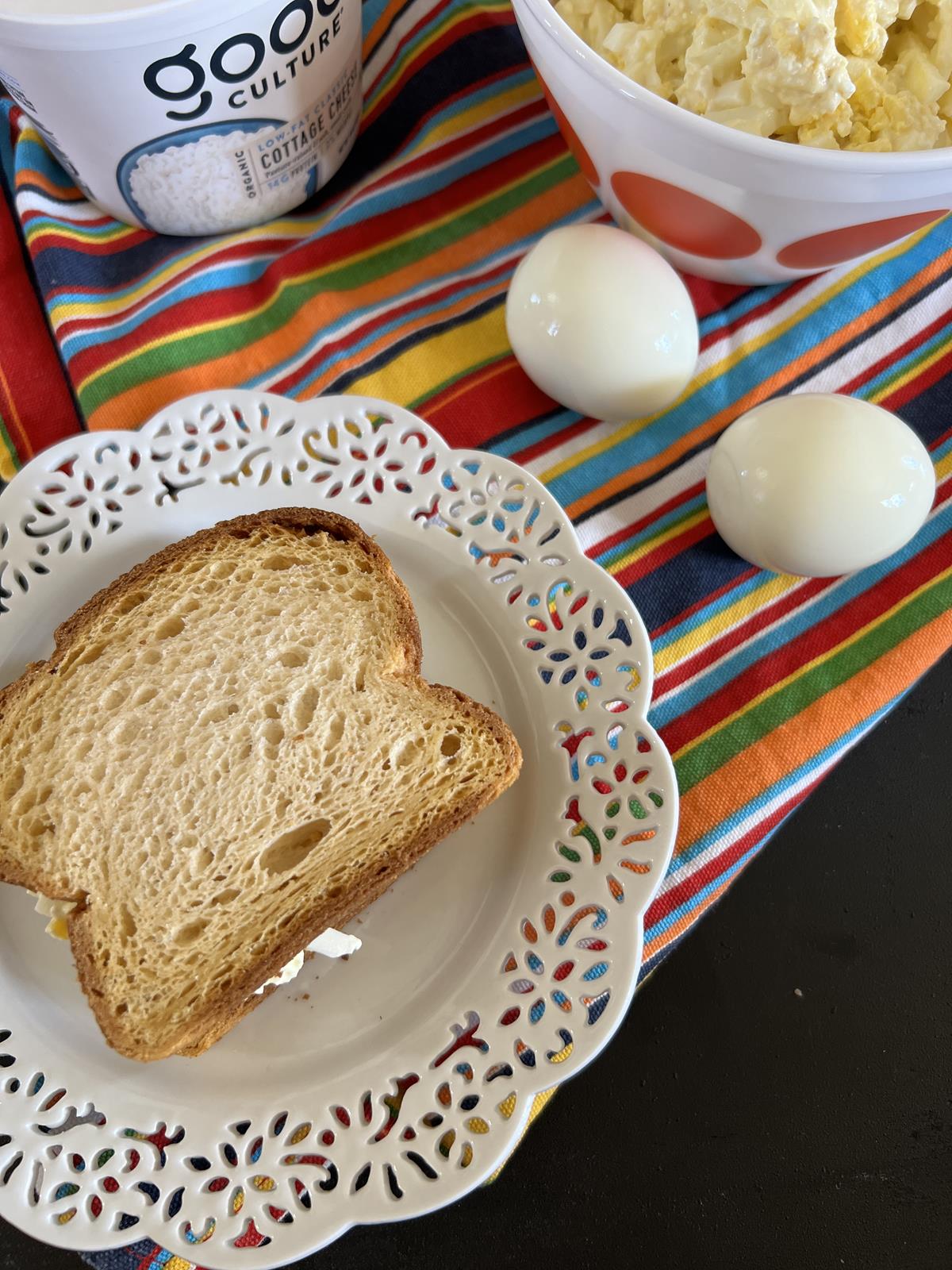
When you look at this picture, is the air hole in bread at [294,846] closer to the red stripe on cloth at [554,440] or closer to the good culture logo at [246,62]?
the red stripe on cloth at [554,440]

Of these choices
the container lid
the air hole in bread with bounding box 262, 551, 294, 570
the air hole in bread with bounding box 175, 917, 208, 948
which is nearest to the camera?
the container lid

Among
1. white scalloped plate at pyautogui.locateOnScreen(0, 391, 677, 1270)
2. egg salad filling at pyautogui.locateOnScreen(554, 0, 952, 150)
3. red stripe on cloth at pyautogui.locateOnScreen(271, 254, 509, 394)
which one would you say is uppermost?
egg salad filling at pyautogui.locateOnScreen(554, 0, 952, 150)

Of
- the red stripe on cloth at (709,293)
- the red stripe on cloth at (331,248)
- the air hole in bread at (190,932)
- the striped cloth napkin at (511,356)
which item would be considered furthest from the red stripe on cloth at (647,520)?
the air hole in bread at (190,932)

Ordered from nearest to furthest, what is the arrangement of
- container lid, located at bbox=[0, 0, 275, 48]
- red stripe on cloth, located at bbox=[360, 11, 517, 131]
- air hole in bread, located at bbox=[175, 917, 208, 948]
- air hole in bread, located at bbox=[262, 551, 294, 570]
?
1. container lid, located at bbox=[0, 0, 275, 48]
2. air hole in bread, located at bbox=[175, 917, 208, 948]
3. air hole in bread, located at bbox=[262, 551, 294, 570]
4. red stripe on cloth, located at bbox=[360, 11, 517, 131]

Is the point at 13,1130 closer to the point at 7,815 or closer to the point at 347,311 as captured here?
the point at 7,815

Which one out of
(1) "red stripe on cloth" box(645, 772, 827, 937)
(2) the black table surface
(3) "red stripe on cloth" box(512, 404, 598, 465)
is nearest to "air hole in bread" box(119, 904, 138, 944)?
(2) the black table surface

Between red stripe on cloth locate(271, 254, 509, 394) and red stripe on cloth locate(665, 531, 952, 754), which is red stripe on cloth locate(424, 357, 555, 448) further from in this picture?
red stripe on cloth locate(665, 531, 952, 754)

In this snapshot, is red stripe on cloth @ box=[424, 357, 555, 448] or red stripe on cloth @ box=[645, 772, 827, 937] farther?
red stripe on cloth @ box=[424, 357, 555, 448]
